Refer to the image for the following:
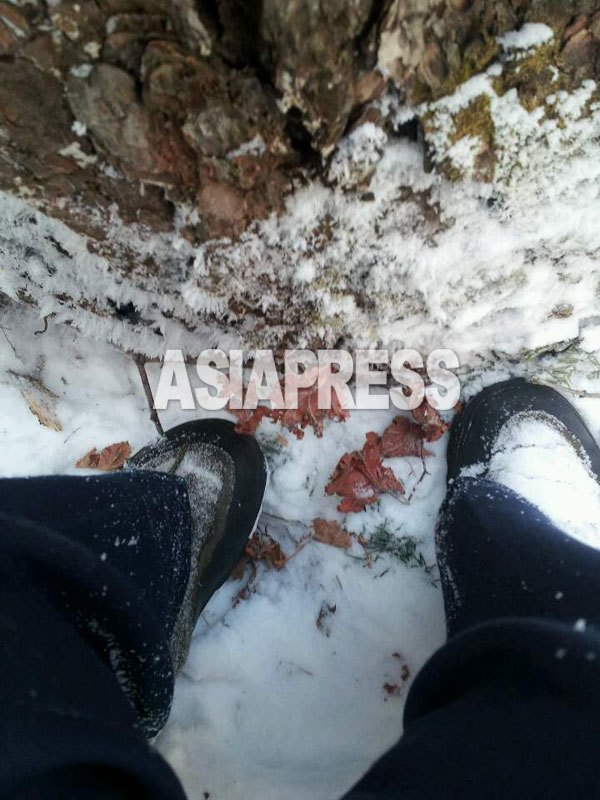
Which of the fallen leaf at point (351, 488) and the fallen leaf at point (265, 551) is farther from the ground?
the fallen leaf at point (351, 488)

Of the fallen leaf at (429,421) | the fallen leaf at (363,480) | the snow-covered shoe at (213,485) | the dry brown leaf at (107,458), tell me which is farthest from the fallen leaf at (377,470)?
the dry brown leaf at (107,458)

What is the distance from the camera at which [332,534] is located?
5.46 ft

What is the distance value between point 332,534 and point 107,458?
78 cm

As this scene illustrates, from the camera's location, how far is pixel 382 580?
163 centimetres

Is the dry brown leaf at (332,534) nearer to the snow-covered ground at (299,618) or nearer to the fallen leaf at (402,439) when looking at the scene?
the snow-covered ground at (299,618)

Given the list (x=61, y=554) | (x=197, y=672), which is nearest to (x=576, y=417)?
(x=197, y=672)

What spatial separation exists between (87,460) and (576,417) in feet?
5.12

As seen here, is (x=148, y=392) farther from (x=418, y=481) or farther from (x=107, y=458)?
(x=418, y=481)

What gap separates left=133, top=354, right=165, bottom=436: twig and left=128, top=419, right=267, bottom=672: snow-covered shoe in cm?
7

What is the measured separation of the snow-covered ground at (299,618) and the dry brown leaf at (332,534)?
0.07 ft

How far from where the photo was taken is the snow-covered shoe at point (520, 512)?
3.32ft

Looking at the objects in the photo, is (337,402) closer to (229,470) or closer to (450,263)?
(229,470)

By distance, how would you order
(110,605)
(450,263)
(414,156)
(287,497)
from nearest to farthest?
(110,605)
(414,156)
(450,263)
(287,497)

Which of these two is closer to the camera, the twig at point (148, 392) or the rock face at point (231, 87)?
the rock face at point (231, 87)
